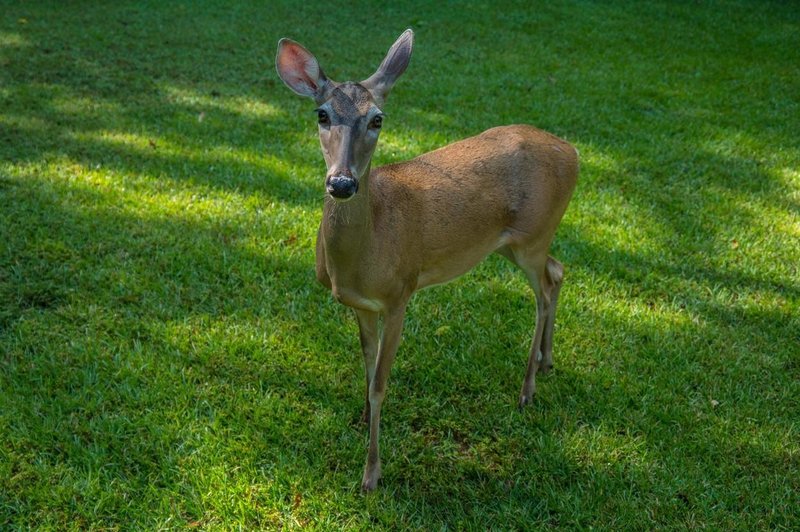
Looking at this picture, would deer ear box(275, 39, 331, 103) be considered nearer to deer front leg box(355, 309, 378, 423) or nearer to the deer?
the deer

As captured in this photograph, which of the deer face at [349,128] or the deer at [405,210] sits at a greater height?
the deer face at [349,128]

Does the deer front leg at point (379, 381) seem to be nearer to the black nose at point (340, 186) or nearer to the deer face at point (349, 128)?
the deer face at point (349, 128)

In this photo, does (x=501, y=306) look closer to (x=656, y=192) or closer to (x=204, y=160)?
(x=656, y=192)

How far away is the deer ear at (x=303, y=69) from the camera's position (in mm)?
2869

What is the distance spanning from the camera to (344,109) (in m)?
2.64

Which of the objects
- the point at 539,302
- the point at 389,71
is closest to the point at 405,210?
the point at 389,71

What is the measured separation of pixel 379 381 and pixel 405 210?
0.76 m

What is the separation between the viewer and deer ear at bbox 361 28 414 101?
2.90 m

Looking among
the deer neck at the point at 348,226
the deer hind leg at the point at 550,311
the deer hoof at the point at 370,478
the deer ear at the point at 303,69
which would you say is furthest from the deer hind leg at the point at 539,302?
the deer ear at the point at 303,69

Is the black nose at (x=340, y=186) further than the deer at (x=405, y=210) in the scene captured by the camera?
No

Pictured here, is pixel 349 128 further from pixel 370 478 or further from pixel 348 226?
pixel 370 478

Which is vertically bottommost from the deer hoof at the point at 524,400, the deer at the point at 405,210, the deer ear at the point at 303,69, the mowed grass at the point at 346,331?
the deer hoof at the point at 524,400

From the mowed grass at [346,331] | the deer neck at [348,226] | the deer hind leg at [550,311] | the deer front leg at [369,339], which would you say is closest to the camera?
the deer neck at [348,226]

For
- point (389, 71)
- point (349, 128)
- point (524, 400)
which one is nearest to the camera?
point (349, 128)
